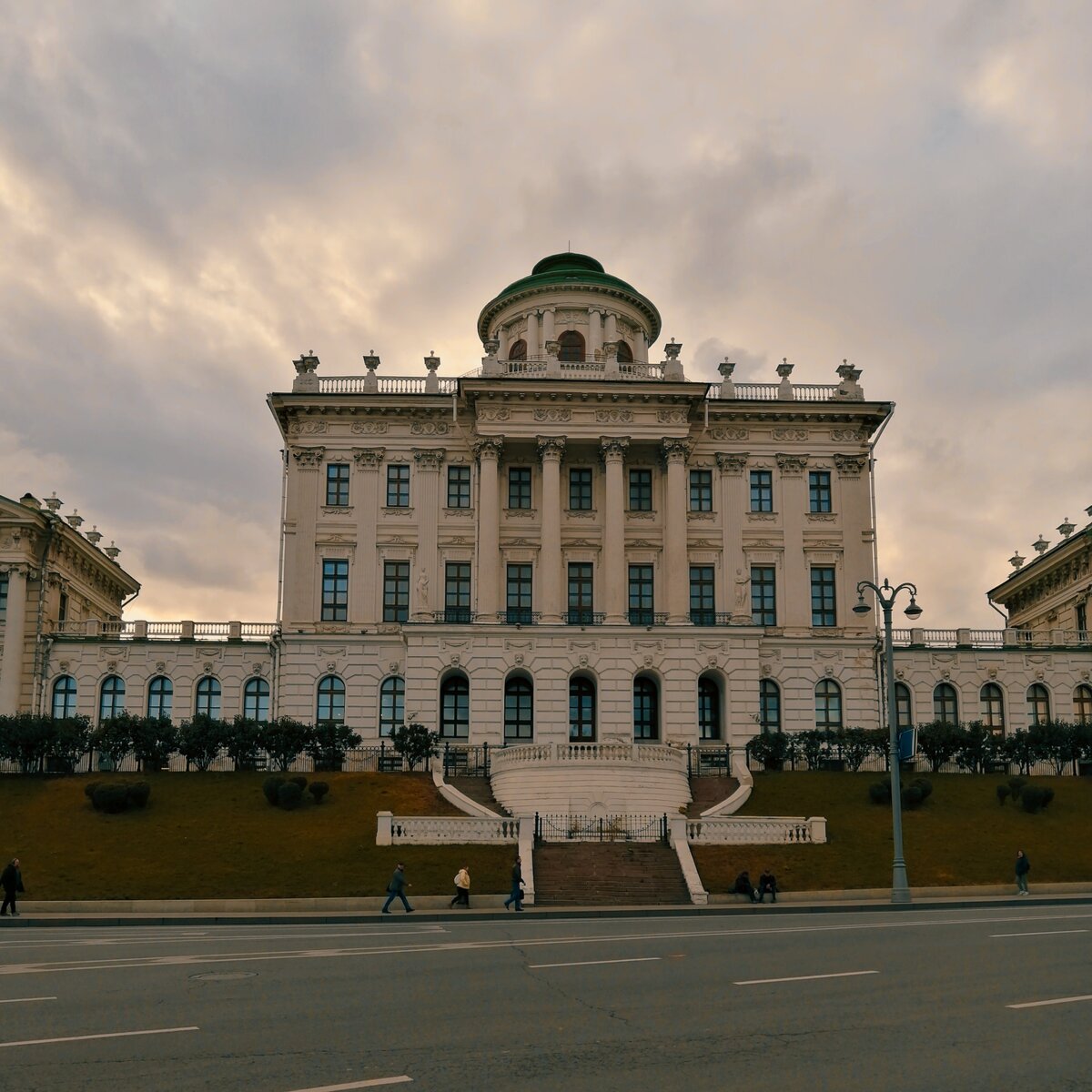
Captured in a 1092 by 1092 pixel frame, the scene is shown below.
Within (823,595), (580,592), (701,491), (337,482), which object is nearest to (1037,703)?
(823,595)

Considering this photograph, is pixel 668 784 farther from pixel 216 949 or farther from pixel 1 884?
pixel 216 949

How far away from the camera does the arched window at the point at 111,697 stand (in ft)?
209

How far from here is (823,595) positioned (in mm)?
64188

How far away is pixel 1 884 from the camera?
33625 millimetres

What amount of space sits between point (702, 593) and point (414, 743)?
60.0ft

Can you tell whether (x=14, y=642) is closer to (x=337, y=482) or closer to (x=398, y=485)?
(x=337, y=482)

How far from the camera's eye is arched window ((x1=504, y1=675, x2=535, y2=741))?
194 feet

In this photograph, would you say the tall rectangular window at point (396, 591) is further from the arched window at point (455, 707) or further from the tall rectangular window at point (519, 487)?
the tall rectangular window at point (519, 487)

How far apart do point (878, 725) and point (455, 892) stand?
107 feet

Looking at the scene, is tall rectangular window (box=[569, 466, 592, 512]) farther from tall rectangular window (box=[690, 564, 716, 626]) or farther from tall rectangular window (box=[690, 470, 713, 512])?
tall rectangular window (box=[690, 564, 716, 626])

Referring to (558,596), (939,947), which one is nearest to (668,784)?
(558,596)

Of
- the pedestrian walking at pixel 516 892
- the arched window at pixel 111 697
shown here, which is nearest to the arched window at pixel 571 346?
the arched window at pixel 111 697

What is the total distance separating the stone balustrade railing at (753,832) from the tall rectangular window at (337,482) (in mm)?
29035

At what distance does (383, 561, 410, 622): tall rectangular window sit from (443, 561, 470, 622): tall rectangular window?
6.39 ft
